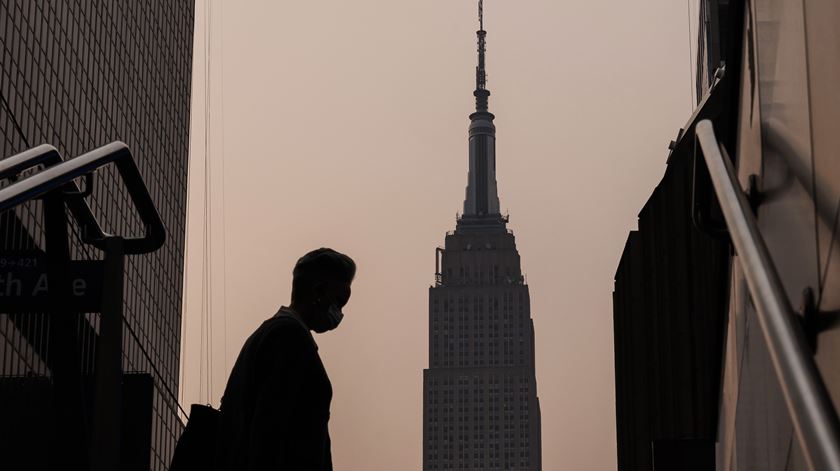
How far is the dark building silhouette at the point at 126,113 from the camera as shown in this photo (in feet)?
171

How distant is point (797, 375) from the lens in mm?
2258

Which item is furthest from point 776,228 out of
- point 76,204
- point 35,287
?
point 76,204

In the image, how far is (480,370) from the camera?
19500 cm

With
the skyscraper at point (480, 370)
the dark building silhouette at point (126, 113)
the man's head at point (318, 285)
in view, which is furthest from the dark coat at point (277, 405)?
the skyscraper at point (480, 370)

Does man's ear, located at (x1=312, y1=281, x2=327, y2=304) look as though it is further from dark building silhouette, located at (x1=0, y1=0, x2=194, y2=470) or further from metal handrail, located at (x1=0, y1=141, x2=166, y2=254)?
dark building silhouette, located at (x1=0, y1=0, x2=194, y2=470)

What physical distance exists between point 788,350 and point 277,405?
6.97ft

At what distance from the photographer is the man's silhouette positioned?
4078 mm

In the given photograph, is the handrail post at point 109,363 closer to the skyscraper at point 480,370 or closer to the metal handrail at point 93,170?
the metal handrail at point 93,170

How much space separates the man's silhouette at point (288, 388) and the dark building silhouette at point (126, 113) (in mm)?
26232

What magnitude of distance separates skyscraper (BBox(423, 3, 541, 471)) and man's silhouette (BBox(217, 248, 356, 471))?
614 feet

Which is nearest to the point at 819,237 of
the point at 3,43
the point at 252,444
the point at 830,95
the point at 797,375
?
the point at 830,95

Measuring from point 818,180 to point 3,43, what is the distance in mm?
51697

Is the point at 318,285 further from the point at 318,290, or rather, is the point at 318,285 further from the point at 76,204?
the point at 76,204

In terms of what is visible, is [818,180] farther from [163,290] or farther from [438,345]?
[438,345]
